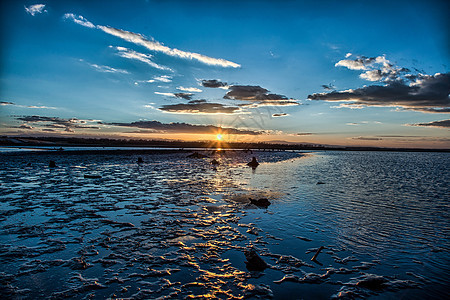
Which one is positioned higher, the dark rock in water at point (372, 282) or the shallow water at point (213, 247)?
the dark rock in water at point (372, 282)

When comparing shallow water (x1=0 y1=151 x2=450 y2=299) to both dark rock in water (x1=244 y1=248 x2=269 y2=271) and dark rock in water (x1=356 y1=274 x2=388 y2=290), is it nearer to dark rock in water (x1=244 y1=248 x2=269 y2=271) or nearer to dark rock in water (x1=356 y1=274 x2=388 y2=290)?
dark rock in water (x1=356 y1=274 x2=388 y2=290)

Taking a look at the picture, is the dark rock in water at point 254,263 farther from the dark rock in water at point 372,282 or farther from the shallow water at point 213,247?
the dark rock in water at point 372,282

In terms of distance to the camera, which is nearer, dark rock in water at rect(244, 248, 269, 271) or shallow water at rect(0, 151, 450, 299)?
shallow water at rect(0, 151, 450, 299)

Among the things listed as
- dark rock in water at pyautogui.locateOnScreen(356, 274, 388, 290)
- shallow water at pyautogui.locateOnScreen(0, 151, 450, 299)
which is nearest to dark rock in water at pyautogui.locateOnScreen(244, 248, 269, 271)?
shallow water at pyautogui.locateOnScreen(0, 151, 450, 299)

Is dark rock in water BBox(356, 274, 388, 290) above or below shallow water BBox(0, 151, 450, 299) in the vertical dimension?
above

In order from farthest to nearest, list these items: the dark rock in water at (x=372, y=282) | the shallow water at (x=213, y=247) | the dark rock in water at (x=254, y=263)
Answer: the dark rock in water at (x=254, y=263), the dark rock in water at (x=372, y=282), the shallow water at (x=213, y=247)

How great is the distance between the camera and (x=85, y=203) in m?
14.2

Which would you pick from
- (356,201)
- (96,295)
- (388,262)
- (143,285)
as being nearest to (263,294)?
(143,285)

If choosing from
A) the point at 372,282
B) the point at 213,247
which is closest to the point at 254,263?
the point at 213,247

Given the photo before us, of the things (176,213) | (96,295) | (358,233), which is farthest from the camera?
(176,213)

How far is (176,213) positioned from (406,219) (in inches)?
471

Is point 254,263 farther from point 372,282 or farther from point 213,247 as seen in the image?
point 372,282

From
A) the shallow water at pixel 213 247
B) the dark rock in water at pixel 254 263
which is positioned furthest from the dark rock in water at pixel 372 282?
the dark rock in water at pixel 254 263

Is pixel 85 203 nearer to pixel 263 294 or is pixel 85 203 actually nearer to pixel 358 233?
pixel 263 294
